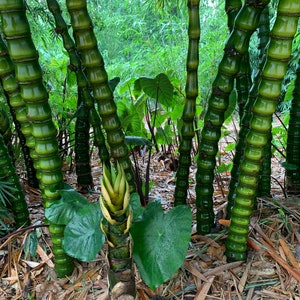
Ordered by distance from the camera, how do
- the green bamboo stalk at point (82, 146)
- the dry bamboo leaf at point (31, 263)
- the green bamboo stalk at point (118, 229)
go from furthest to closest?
1. the green bamboo stalk at point (82, 146)
2. the dry bamboo leaf at point (31, 263)
3. the green bamboo stalk at point (118, 229)

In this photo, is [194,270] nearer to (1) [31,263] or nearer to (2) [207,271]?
(2) [207,271]

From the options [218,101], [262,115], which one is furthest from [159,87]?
[262,115]

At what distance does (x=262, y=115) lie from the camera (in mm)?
682

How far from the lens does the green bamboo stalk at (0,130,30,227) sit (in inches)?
36.1

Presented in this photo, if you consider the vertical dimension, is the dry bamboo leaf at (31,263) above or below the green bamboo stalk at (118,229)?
below

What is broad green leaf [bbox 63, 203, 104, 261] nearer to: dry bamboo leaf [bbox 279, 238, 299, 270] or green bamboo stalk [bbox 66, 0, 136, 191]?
green bamboo stalk [bbox 66, 0, 136, 191]

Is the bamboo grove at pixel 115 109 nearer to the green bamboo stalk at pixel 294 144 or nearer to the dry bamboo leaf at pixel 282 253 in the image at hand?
the green bamboo stalk at pixel 294 144

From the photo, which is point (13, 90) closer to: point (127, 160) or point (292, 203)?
point (127, 160)

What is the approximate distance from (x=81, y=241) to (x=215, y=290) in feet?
1.20

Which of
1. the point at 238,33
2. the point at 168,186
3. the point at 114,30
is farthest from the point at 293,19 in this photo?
the point at 114,30

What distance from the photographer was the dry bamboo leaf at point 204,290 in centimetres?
79

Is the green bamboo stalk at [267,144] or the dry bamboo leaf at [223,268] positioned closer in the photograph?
the dry bamboo leaf at [223,268]

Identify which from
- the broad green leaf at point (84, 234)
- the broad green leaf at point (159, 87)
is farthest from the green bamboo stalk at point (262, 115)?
the broad green leaf at point (159, 87)

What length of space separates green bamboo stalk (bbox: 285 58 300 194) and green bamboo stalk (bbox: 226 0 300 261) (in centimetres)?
37
